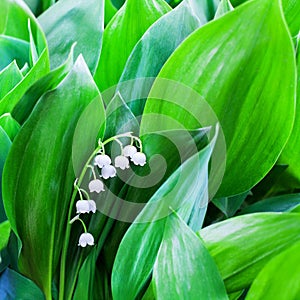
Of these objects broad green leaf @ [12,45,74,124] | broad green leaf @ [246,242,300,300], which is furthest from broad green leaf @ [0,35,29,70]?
broad green leaf @ [246,242,300,300]

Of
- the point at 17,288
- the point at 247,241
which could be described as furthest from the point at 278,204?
the point at 17,288

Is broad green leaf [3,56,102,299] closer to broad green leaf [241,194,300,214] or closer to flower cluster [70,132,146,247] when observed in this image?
flower cluster [70,132,146,247]

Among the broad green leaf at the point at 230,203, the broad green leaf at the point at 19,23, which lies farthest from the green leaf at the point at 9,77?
the broad green leaf at the point at 230,203

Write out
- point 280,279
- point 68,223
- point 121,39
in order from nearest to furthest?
point 280,279 < point 68,223 < point 121,39

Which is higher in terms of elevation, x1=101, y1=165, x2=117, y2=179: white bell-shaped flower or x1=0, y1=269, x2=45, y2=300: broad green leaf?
x1=101, y1=165, x2=117, y2=179: white bell-shaped flower

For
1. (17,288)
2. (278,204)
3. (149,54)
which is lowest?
(278,204)

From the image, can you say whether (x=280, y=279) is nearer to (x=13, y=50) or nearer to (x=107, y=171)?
(x=107, y=171)

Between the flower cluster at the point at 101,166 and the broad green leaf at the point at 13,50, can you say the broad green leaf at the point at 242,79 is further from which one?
the broad green leaf at the point at 13,50
